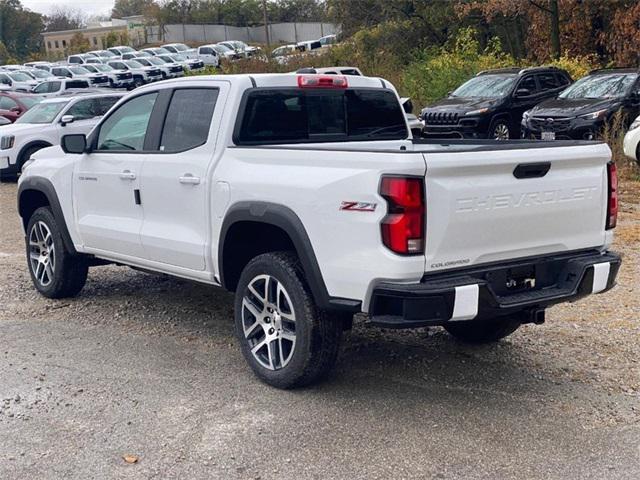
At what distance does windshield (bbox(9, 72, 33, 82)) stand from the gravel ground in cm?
3914

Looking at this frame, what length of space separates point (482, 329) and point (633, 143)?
8716 millimetres

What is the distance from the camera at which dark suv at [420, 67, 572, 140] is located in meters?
16.9

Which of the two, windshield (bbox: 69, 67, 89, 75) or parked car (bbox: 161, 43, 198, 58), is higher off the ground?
parked car (bbox: 161, 43, 198, 58)

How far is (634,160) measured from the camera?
13609mm

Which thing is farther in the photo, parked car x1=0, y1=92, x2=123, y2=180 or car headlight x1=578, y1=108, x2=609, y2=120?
parked car x1=0, y1=92, x2=123, y2=180

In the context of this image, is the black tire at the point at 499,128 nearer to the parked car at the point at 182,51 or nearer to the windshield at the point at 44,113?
the windshield at the point at 44,113

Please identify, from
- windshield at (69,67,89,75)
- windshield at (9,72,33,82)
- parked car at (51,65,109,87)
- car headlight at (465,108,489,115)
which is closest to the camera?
car headlight at (465,108,489,115)

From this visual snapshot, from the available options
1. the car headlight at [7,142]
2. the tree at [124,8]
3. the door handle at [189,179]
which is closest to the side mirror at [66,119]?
the car headlight at [7,142]

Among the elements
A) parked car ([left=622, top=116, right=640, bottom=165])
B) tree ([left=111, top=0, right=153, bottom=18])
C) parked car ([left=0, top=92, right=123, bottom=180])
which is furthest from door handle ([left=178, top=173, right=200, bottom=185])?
tree ([left=111, top=0, right=153, bottom=18])

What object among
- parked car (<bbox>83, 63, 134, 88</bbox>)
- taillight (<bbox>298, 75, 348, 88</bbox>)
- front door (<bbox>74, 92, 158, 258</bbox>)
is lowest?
parked car (<bbox>83, 63, 134, 88</bbox>)

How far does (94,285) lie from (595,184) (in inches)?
196

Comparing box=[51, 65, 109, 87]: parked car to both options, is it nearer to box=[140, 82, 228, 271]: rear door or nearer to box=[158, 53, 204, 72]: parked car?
box=[158, 53, 204, 72]: parked car

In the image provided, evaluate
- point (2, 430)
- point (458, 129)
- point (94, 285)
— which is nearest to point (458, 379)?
point (2, 430)

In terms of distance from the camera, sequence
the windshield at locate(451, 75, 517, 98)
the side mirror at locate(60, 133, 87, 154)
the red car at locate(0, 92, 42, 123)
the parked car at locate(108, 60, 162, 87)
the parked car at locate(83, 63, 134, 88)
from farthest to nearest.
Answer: the parked car at locate(108, 60, 162, 87)
the parked car at locate(83, 63, 134, 88)
the red car at locate(0, 92, 42, 123)
the windshield at locate(451, 75, 517, 98)
the side mirror at locate(60, 133, 87, 154)
